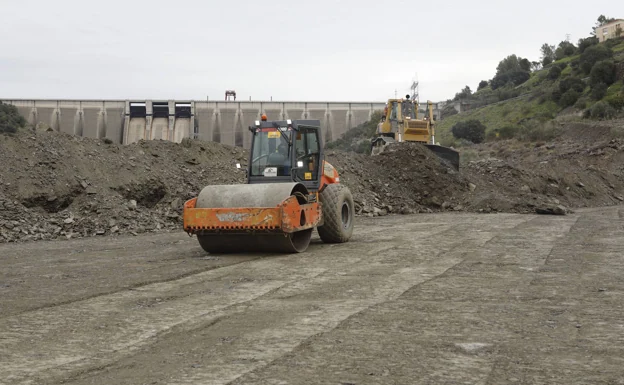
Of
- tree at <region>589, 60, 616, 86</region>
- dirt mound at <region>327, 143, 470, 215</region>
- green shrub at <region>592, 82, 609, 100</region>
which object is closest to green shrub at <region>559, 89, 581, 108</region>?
tree at <region>589, 60, 616, 86</region>

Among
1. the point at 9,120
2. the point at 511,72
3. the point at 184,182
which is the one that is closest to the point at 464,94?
the point at 511,72

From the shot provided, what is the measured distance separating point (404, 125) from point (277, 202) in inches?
770

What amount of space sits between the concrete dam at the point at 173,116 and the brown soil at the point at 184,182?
50131 mm

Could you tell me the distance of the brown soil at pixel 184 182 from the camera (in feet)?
56.9

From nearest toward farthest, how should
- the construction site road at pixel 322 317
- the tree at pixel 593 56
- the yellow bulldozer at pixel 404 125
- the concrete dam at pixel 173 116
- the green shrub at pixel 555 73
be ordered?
the construction site road at pixel 322 317
the yellow bulldozer at pixel 404 125
the tree at pixel 593 56
the green shrub at pixel 555 73
the concrete dam at pixel 173 116

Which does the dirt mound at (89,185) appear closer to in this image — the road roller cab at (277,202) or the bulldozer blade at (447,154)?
the road roller cab at (277,202)

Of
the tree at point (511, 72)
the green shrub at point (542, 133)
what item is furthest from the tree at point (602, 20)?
the green shrub at point (542, 133)

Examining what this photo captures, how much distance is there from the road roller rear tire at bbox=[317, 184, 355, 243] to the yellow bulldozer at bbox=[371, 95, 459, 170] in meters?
15.6

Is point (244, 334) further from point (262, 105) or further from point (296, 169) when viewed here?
point (262, 105)

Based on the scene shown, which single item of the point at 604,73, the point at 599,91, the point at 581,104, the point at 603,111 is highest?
the point at 604,73

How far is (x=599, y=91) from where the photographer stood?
55.6m

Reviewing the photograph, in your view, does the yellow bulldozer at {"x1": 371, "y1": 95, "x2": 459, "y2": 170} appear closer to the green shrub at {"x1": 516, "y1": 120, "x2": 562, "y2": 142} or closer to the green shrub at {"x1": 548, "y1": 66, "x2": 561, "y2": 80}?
the green shrub at {"x1": 516, "y1": 120, "x2": 562, "y2": 142}

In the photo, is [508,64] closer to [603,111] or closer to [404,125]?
[603,111]

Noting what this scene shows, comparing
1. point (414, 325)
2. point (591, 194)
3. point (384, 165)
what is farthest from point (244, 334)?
point (591, 194)
